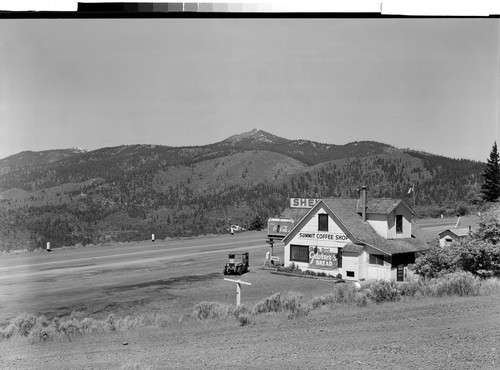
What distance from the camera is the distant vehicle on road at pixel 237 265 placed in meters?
15.2

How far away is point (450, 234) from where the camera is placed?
53.7 feet

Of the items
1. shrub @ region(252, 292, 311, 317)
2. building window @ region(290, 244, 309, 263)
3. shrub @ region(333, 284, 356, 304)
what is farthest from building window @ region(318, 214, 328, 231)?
shrub @ region(252, 292, 311, 317)

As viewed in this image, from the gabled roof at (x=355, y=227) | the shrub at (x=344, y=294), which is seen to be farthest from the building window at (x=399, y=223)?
the shrub at (x=344, y=294)

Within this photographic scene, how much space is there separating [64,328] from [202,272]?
6.38 m

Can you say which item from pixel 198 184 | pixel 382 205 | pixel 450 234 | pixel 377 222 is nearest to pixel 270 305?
pixel 198 184

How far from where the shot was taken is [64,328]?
35.2ft

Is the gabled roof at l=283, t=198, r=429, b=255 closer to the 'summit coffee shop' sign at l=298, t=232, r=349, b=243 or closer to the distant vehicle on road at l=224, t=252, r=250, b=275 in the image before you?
the 'summit coffee shop' sign at l=298, t=232, r=349, b=243

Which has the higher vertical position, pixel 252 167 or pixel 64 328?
pixel 252 167

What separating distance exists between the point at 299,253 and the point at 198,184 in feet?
14.3

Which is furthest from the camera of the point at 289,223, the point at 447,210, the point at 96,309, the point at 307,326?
the point at 447,210

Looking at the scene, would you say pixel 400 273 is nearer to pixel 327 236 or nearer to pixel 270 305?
pixel 327 236

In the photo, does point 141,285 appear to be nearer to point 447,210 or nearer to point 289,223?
point 289,223

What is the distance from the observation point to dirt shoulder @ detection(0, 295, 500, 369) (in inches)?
320

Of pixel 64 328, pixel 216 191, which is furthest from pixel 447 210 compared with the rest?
pixel 64 328
